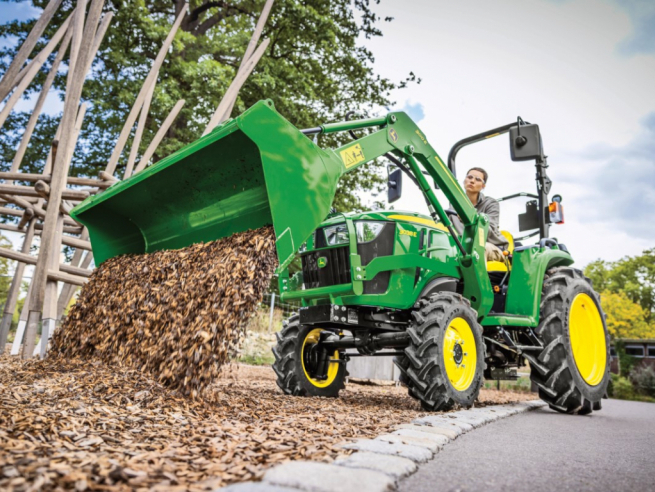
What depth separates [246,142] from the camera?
374 cm

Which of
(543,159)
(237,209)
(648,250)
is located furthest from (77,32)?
(648,250)

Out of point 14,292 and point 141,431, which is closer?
point 141,431

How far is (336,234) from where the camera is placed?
473cm

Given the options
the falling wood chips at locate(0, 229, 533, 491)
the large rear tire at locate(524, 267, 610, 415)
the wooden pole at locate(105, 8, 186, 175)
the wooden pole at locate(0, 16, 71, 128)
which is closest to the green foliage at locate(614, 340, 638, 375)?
the large rear tire at locate(524, 267, 610, 415)

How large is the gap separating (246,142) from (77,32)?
3992 mm

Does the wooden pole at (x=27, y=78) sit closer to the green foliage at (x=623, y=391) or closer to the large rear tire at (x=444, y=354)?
the large rear tire at (x=444, y=354)

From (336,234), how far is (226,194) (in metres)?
1.06

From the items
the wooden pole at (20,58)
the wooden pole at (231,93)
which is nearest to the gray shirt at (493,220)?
the wooden pole at (231,93)

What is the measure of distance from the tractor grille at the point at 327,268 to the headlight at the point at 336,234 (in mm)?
82

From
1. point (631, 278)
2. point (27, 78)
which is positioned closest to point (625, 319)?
point (631, 278)

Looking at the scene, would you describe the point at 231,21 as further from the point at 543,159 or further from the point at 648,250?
the point at 648,250

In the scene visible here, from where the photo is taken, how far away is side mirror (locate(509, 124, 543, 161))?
17.8 ft

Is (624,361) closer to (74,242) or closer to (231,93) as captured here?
(231,93)

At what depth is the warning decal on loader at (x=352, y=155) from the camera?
395cm
